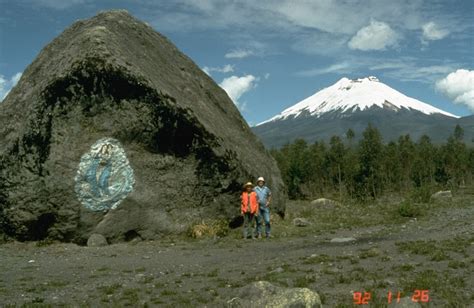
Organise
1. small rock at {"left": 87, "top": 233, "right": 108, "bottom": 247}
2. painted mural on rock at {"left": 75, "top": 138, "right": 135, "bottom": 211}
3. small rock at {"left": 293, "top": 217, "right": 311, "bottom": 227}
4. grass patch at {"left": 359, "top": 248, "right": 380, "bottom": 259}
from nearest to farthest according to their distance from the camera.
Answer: grass patch at {"left": 359, "top": 248, "right": 380, "bottom": 259}
small rock at {"left": 87, "top": 233, "right": 108, "bottom": 247}
painted mural on rock at {"left": 75, "top": 138, "right": 135, "bottom": 211}
small rock at {"left": 293, "top": 217, "right": 311, "bottom": 227}

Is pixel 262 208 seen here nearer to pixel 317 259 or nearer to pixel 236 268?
pixel 317 259

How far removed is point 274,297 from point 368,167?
5085 cm

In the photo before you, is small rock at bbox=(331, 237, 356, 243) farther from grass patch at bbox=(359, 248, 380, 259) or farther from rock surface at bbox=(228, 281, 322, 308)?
rock surface at bbox=(228, 281, 322, 308)

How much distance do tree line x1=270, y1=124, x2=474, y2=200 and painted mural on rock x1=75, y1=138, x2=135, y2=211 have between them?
113 feet

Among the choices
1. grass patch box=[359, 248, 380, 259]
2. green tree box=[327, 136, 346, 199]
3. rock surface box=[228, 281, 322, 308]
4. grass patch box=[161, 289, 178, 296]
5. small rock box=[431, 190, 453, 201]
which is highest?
green tree box=[327, 136, 346, 199]

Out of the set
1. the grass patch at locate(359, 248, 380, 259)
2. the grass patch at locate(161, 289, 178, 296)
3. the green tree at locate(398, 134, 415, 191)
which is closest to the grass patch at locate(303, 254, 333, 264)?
the grass patch at locate(359, 248, 380, 259)

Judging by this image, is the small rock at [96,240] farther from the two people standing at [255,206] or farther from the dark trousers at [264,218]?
the dark trousers at [264,218]

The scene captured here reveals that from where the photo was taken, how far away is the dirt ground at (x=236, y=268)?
10.5m

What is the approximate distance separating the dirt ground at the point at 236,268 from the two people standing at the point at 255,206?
67 centimetres

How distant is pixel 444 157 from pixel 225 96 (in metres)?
55.2

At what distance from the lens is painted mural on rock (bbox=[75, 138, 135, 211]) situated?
19.2m

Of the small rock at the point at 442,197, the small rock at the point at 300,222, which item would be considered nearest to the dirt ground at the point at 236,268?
the small rock at the point at 300,222

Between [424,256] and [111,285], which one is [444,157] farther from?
[111,285]

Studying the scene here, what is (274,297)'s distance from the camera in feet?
28.3
